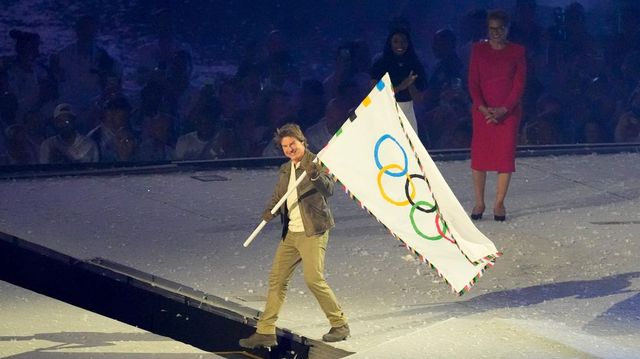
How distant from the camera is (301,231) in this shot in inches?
323

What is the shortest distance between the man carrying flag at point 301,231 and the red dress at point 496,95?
400cm

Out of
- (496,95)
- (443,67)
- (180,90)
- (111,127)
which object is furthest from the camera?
(443,67)

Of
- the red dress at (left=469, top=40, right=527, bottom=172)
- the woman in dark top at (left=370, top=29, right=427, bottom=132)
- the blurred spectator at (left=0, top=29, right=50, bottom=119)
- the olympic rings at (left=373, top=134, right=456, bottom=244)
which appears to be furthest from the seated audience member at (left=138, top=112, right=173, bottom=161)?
the olympic rings at (left=373, top=134, right=456, bottom=244)

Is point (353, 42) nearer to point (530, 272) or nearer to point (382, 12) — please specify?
point (382, 12)

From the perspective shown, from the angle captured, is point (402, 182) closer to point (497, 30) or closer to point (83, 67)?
point (497, 30)

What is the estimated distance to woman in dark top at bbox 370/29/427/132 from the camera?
39.1ft

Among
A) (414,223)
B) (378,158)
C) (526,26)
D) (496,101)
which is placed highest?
(526,26)

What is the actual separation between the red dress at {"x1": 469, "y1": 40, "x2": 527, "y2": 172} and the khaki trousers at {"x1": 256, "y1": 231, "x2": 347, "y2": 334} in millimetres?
4054

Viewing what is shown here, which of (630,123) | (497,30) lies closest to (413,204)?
(497,30)

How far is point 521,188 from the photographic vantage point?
13984 mm

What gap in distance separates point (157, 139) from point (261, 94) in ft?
4.19

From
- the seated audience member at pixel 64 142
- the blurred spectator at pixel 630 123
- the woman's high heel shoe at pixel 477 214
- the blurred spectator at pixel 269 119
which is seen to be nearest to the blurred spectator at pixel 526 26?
the blurred spectator at pixel 630 123

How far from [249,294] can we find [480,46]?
139 inches

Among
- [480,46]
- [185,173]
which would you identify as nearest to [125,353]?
[480,46]
